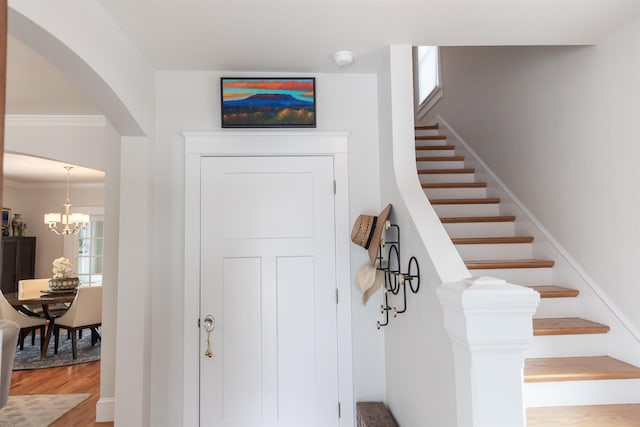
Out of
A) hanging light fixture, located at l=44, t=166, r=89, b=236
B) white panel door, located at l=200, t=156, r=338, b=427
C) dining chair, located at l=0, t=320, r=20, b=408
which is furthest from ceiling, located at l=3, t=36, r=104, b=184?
hanging light fixture, located at l=44, t=166, r=89, b=236

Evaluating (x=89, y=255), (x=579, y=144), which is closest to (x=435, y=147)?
(x=579, y=144)

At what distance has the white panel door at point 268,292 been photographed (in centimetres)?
245

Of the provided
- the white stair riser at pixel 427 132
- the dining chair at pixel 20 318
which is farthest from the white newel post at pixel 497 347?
the dining chair at pixel 20 318

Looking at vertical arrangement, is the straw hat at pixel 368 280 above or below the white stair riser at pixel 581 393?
above

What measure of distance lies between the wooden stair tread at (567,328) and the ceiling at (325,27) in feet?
5.16

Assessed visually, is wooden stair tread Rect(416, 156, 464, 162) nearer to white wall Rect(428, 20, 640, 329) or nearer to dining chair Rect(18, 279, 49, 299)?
white wall Rect(428, 20, 640, 329)

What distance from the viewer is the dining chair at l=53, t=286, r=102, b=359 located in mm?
4832

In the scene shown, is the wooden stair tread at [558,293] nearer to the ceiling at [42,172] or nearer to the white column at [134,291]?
the white column at [134,291]

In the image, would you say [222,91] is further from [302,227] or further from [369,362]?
[369,362]

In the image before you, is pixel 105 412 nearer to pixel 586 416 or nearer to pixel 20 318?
pixel 20 318

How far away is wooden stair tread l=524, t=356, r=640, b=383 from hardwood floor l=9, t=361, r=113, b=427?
2872mm

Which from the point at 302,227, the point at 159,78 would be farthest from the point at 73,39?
the point at 302,227

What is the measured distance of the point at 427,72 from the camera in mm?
5398

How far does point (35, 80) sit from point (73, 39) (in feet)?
6.39
